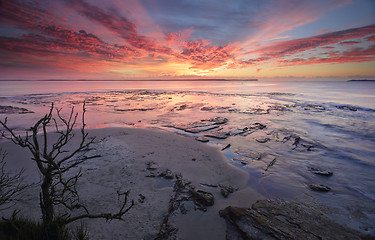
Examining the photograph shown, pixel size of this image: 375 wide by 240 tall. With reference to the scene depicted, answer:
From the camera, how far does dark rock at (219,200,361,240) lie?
414 centimetres

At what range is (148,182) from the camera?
6.65 metres

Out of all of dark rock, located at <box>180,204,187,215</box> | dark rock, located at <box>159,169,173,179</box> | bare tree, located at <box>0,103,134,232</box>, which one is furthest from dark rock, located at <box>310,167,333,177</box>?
bare tree, located at <box>0,103,134,232</box>

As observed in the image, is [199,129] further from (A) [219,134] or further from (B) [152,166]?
(B) [152,166]

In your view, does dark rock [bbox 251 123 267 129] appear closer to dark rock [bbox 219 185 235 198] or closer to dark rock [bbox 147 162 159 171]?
dark rock [bbox 219 185 235 198]

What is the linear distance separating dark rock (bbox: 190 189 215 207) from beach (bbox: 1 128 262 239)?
6.8 inches

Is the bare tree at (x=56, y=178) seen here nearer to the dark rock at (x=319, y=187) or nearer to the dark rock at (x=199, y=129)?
the dark rock at (x=319, y=187)

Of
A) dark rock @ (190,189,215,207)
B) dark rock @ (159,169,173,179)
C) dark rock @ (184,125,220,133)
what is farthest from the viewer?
dark rock @ (184,125,220,133)

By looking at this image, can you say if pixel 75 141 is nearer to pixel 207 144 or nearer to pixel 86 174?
pixel 86 174

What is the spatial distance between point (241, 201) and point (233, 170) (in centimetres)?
216

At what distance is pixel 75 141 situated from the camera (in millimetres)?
10617

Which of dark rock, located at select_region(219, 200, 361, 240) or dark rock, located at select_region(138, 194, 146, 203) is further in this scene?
dark rock, located at select_region(138, 194, 146, 203)

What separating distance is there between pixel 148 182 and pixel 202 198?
2.39m

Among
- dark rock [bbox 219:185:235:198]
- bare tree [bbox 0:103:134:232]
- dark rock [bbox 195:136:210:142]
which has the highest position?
bare tree [bbox 0:103:134:232]

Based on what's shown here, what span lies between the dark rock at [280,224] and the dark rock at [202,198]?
1.78 ft
